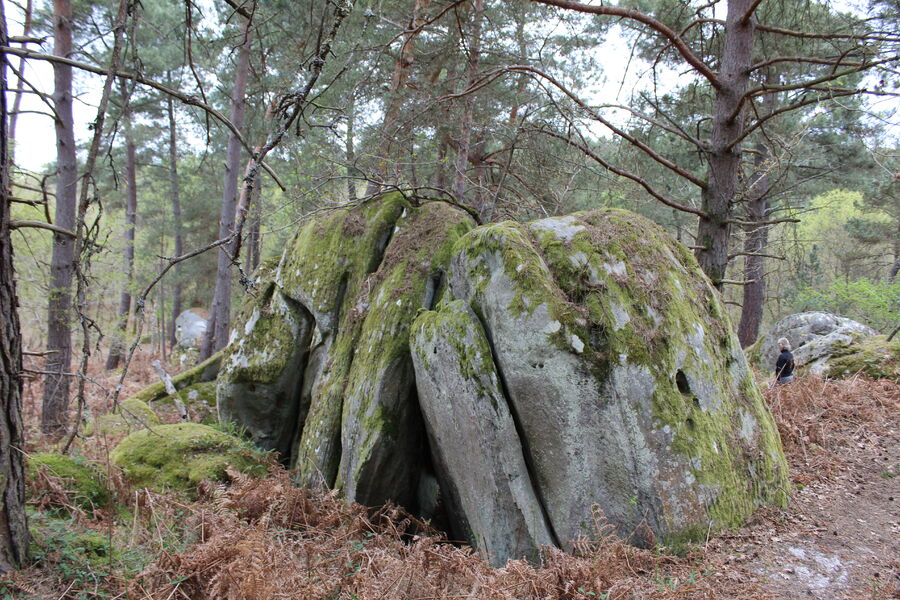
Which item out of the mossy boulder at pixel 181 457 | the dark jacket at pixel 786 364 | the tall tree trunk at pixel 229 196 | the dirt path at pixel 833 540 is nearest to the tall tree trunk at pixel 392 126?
the mossy boulder at pixel 181 457

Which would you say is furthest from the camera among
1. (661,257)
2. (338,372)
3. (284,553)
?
(338,372)

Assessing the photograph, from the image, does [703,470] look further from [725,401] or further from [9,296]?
[9,296]

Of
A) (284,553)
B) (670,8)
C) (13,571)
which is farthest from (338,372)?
(670,8)

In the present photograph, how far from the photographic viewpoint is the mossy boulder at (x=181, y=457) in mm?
5811

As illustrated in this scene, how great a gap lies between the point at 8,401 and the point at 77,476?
2.30m

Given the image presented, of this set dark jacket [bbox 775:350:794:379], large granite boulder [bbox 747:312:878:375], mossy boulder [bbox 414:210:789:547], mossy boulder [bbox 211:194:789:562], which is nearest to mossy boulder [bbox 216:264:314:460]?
mossy boulder [bbox 211:194:789:562]

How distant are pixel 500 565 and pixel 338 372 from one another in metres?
3.43

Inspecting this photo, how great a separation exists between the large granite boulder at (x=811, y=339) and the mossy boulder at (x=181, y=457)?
36.0ft

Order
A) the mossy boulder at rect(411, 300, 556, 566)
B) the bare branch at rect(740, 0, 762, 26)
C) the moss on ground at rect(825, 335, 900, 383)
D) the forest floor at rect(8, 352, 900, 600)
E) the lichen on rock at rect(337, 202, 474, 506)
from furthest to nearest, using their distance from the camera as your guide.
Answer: the moss on ground at rect(825, 335, 900, 383), the bare branch at rect(740, 0, 762, 26), the lichen on rock at rect(337, 202, 474, 506), the mossy boulder at rect(411, 300, 556, 566), the forest floor at rect(8, 352, 900, 600)

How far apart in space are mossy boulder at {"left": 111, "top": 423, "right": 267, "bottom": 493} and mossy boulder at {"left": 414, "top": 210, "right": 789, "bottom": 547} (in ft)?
9.90

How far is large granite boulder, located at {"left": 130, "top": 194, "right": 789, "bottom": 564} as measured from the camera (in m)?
4.36

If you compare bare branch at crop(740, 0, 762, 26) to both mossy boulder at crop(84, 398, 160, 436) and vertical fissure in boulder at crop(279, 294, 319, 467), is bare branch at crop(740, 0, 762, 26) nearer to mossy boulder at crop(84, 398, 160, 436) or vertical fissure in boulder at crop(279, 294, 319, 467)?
vertical fissure in boulder at crop(279, 294, 319, 467)

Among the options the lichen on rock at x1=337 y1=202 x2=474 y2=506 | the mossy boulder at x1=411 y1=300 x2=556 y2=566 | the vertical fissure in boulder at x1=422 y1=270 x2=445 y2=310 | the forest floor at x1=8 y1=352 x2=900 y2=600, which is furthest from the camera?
the vertical fissure in boulder at x1=422 y1=270 x2=445 y2=310

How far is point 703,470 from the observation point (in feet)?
14.4
